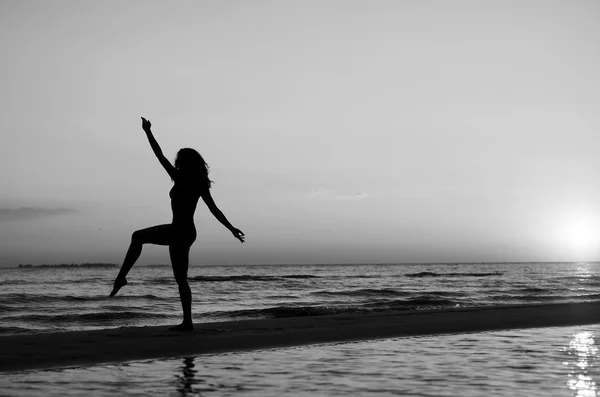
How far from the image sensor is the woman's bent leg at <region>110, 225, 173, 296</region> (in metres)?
7.40

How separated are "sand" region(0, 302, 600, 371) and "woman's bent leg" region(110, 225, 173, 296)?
0.71 m

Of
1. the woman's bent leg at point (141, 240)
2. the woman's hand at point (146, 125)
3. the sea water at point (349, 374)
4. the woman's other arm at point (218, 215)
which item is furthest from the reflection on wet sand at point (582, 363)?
the woman's hand at point (146, 125)

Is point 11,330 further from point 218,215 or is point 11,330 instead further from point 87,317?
point 218,215

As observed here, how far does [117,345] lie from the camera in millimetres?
6727

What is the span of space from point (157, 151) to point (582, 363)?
188 inches

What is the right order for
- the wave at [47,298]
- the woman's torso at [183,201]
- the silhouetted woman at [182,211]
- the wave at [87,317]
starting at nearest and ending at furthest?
the silhouetted woman at [182,211] → the woman's torso at [183,201] → the wave at [87,317] → the wave at [47,298]

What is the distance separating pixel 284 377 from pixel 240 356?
128cm

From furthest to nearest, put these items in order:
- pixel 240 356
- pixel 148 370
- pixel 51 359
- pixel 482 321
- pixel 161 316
→ pixel 161 316, pixel 482 321, pixel 240 356, pixel 51 359, pixel 148 370

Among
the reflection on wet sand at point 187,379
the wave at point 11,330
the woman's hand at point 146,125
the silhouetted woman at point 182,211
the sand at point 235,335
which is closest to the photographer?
the reflection on wet sand at point 187,379

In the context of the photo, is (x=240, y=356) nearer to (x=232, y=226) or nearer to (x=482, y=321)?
(x=232, y=226)

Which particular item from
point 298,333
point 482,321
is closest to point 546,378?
point 298,333

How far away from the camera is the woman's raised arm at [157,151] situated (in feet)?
24.2

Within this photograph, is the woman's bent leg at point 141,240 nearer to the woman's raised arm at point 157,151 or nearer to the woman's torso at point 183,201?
the woman's torso at point 183,201

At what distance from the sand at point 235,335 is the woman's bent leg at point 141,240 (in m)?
0.71
